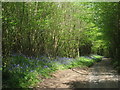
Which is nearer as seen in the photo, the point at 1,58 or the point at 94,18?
the point at 1,58

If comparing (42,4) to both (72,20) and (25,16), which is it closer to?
(25,16)

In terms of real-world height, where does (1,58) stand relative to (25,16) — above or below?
below

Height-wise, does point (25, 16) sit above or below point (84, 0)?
below

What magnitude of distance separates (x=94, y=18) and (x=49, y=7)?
5.53 meters

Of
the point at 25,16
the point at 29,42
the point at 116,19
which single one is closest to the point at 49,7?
the point at 25,16

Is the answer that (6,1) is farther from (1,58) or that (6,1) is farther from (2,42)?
(1,58)

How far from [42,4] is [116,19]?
263 inches

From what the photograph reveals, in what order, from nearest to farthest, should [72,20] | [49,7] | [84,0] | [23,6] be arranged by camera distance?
[23,6]
[49,7]
[84,0]
[72,20]

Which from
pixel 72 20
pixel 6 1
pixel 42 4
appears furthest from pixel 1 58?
pixel 72 20

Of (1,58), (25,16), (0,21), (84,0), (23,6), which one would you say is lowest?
(1,58)

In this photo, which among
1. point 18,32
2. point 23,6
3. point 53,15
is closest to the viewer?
point 23,6

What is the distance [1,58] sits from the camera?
7250 millimetres

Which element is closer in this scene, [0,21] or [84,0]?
[0,21]

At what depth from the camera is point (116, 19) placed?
1269 centimetres
